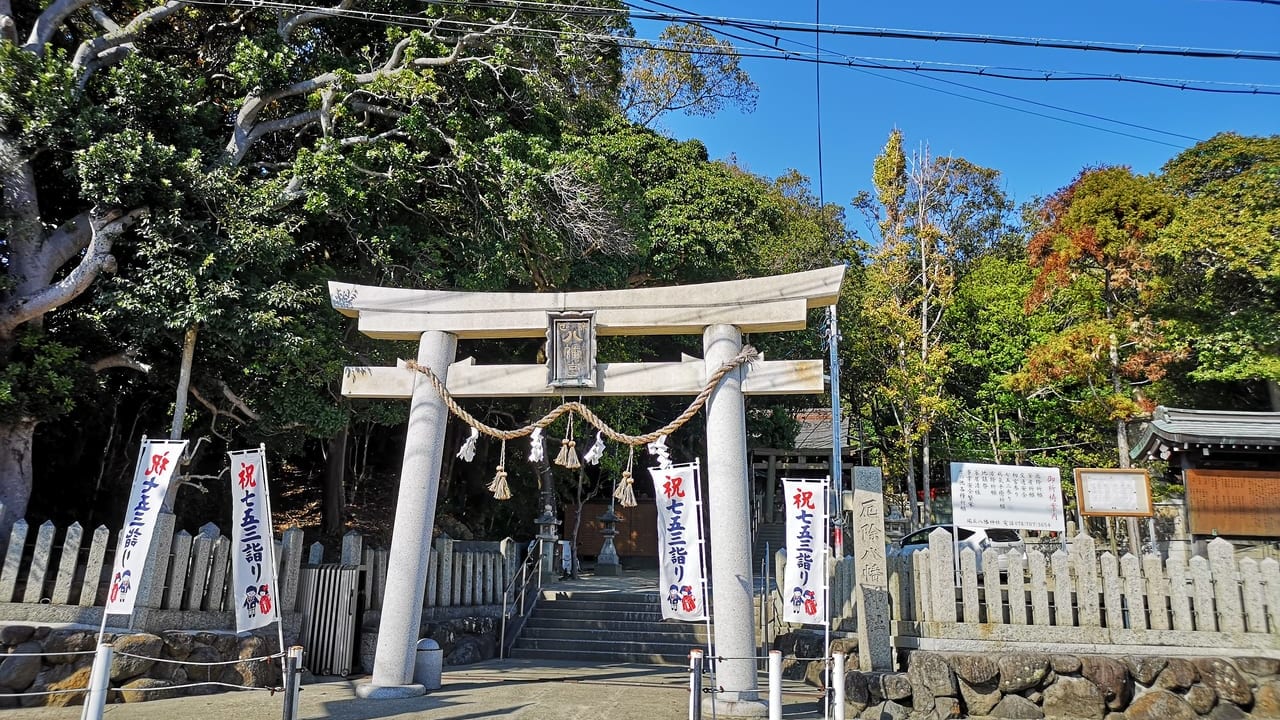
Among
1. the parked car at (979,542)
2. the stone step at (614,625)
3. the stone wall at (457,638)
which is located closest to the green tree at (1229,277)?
the parked car at (979,542)

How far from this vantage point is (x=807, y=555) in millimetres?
8117

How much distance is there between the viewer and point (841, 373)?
2516 centimetres

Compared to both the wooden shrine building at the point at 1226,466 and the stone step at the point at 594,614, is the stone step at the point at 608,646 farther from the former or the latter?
the wooden shrine building at the point at 1226,466

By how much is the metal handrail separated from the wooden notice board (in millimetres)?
12983

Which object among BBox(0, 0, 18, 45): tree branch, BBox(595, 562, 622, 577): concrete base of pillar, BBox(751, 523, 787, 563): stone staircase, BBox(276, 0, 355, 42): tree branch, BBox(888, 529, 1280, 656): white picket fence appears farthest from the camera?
BBox(751, 523, 787, 563): stone staircase

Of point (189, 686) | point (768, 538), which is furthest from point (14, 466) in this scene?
point (768, 538)

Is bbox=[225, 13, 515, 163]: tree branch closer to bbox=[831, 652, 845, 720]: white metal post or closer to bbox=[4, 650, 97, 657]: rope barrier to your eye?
bbox=[4, 650, 97, 657]: rope barrier

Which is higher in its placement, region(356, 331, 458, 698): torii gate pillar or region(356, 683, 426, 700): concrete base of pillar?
region(356, 331, 458, 698): torii gate pillar

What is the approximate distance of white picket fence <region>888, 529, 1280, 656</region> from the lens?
8.66 m

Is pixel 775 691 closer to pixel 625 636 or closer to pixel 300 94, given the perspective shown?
pixel 625 636

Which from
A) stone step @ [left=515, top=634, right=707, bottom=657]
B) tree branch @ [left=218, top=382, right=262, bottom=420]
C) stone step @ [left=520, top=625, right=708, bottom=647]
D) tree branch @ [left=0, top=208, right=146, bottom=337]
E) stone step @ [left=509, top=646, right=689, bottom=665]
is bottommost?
stone step @ [left=509, top=646, right=689, bottom=665]

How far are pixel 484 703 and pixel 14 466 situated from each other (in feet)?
25.4

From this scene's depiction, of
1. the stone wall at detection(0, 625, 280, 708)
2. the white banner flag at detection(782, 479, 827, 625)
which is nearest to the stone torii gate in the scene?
the white banner flag at detection(782, 479, 827, 625)

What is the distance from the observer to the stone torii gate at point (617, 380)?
25.7 ft
